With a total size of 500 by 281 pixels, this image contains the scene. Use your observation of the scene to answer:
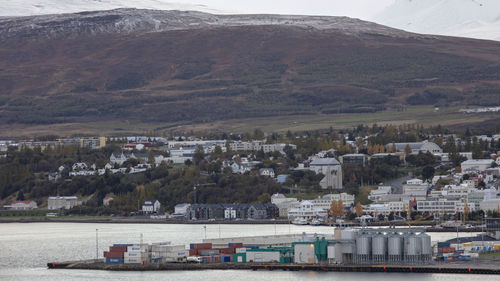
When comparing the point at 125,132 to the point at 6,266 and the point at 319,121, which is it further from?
the point at 6,266

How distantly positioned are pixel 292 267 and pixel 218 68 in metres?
111

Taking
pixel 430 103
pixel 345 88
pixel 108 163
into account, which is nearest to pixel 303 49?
pixel 345 88

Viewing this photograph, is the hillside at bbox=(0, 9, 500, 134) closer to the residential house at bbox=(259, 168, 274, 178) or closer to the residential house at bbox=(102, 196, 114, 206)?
the residential house at bbox=(259, 168, 274, 178)

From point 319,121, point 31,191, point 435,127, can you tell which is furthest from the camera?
point 319,121

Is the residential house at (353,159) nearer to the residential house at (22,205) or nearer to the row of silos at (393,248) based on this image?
the residential house at (22,205)

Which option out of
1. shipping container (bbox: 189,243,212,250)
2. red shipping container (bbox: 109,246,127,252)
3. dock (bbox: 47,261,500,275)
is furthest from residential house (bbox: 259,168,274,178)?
dock (bbox: 47,261,500,275)

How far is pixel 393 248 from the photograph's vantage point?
141 ft

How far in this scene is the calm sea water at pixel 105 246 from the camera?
41.5 m

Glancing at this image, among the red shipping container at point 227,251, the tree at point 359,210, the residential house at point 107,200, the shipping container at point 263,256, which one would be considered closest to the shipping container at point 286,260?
the shipping container at point 263,256

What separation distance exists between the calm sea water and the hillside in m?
61.6

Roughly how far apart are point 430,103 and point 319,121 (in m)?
14.6

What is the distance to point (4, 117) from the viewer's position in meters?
134

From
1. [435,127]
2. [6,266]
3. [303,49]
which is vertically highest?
[303,49]

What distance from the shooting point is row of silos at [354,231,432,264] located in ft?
140
